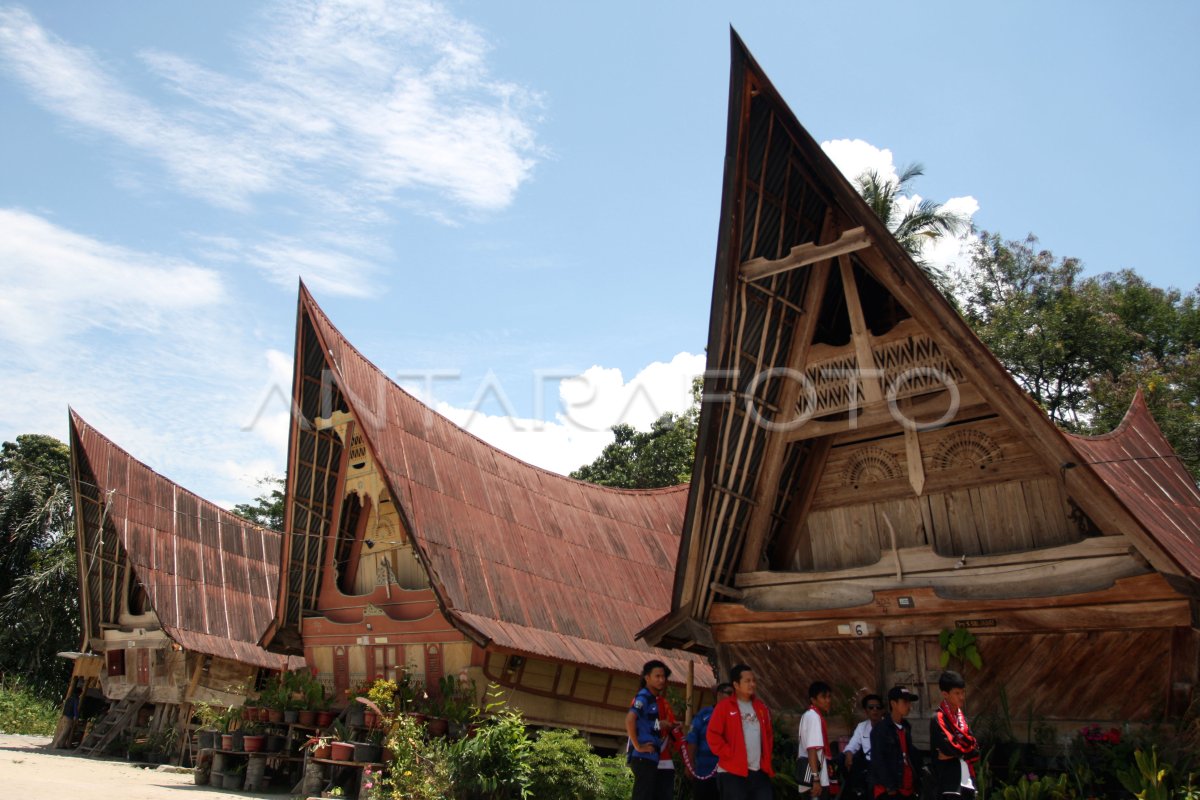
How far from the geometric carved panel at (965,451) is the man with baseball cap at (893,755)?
141 inches

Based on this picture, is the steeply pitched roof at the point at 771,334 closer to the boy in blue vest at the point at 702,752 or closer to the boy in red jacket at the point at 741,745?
the boy in blue vest at the point at 702,752

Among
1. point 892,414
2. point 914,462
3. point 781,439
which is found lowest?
point 914,462

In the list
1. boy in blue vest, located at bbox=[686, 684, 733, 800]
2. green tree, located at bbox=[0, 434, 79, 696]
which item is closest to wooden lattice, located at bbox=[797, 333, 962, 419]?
boy in blue vest, located at bbox=[686, 684, 733, 800]

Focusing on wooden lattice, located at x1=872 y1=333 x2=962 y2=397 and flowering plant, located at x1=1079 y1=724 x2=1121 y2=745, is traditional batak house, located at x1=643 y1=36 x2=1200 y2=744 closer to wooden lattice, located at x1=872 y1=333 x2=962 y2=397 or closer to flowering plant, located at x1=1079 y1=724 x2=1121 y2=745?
wooden lattice, located at x1=872 y1=333 x2=962 y2=397

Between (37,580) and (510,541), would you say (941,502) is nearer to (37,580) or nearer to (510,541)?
(510,541)

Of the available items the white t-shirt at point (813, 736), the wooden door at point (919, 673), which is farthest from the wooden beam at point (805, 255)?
the white t-shirt at point (813, 736)

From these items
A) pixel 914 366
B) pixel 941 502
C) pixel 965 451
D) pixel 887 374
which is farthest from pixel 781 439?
pixel 965 451

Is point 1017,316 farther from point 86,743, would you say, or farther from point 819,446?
point 86,743

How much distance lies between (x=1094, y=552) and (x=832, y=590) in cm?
279

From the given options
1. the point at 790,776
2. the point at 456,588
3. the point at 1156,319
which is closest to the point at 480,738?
the point at 456,588

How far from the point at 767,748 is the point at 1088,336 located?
23.6 metres

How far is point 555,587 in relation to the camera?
54.8ft

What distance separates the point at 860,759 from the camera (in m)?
8.05

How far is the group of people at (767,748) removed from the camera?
23.5 ft
